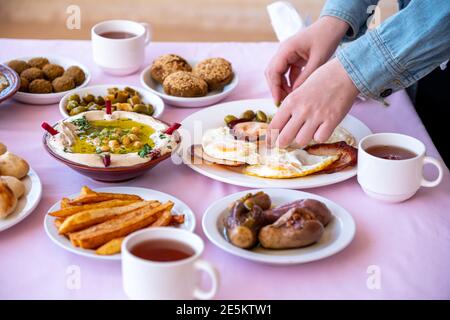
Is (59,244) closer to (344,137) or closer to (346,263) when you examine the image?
(346,263)

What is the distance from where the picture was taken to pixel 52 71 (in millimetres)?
1934

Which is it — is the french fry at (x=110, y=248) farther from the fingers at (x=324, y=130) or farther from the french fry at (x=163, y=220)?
the fingers at (x=324, y=130)

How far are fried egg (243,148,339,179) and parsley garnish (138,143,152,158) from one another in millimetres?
226

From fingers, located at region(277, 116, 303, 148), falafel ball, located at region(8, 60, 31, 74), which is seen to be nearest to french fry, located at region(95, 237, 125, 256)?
fingers, located at region(277, 116, 303, 148)

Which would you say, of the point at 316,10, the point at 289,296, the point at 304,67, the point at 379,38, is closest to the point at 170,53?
the point at 304,67

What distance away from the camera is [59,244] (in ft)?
3.91

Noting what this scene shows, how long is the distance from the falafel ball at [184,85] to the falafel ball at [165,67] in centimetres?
Answer: 7

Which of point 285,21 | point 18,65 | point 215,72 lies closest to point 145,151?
point 215,72

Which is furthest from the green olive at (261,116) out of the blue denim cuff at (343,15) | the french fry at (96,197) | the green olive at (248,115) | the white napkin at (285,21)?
Result: the french fry at (96,197)

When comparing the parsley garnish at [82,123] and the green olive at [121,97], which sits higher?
the parsley garnish at [82,123]

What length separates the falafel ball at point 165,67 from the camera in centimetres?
197

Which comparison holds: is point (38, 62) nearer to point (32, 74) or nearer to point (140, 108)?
point (32, 74)

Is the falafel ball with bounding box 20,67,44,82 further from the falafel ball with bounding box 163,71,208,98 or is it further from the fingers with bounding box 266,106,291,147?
the fingers with bounding box 266,106,291,147

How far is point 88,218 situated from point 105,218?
32 millimetres
